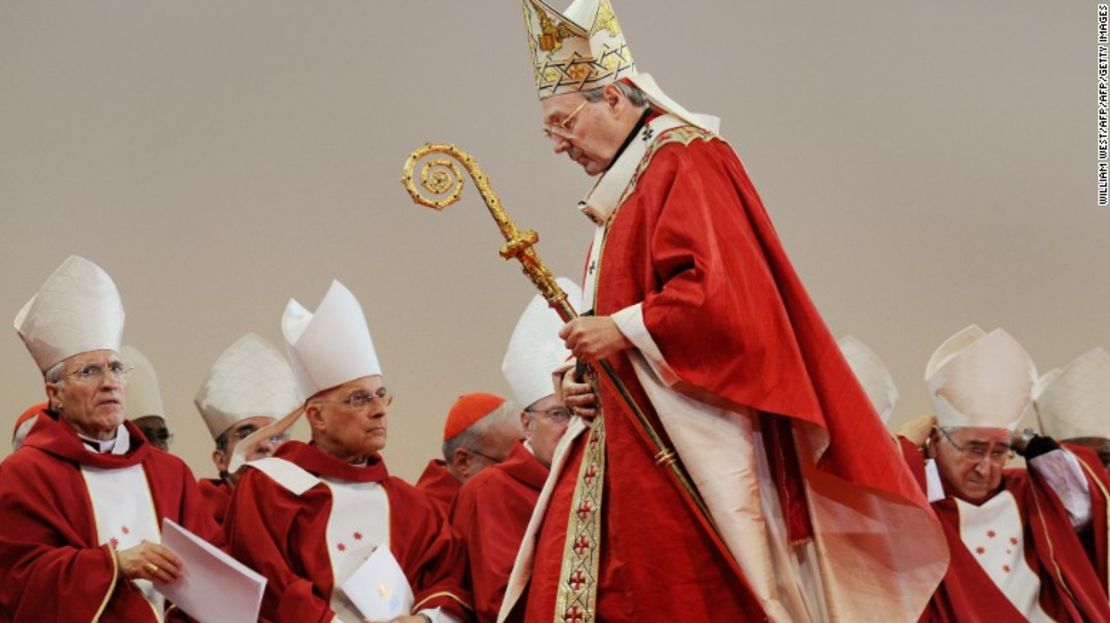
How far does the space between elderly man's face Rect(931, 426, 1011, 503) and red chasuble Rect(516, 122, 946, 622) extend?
2485mm

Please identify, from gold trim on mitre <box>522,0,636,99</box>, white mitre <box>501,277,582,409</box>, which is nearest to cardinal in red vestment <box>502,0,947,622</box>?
gold trim on mitre <box>522,0,636,99</box>

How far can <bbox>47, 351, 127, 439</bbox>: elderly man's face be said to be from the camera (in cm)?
493

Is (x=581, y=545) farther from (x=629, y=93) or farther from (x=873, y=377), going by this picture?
(x=873, y=377)

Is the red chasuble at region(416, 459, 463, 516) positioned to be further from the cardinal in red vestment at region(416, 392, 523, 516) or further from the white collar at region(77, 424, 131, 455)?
the white collar at region(77, 424, 131, 455)

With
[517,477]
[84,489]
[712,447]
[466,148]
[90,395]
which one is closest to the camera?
[712,447]

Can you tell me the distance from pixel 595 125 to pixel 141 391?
A: 3.23 meters

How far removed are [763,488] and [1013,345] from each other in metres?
2.82

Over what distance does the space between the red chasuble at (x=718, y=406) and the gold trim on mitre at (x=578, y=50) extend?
259mm

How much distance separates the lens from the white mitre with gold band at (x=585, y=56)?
153 inches

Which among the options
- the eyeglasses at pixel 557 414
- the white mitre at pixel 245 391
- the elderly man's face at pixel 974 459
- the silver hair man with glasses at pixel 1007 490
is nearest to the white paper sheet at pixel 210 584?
the eyeglasses at pixel 557 414

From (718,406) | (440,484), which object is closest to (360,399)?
(440,484)

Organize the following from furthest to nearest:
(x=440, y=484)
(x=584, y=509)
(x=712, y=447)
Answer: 1. (x=440, y=484)
2. (x=584, y=509)
3. (x=712, y=447)

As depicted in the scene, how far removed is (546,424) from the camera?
594 cm

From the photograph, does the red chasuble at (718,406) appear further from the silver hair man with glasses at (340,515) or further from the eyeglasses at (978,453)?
the eyeglasses at (978,453)
